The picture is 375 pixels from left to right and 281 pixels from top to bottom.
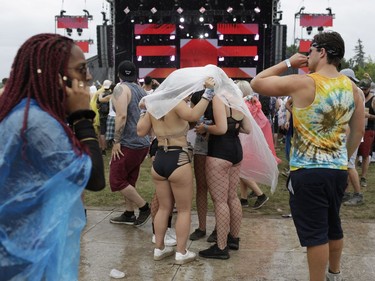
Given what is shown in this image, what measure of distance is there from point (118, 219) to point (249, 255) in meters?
1.73

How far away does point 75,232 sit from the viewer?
5.72 feet

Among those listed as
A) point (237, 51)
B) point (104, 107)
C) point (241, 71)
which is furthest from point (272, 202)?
point (237, 51)

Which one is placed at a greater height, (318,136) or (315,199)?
(318,136)

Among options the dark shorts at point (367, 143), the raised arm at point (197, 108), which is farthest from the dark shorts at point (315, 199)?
the dark shorts at point (367, 143)

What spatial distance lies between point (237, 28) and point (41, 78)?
1357cm

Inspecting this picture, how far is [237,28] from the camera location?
47.9 ft

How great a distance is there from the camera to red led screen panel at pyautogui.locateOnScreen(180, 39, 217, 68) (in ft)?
48.4

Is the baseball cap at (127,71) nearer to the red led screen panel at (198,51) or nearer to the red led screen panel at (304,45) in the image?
the red led screen panel at (198,51)

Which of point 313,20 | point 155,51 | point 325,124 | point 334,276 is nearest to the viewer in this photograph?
point 325,124

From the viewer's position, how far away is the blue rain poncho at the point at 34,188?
1.57 m

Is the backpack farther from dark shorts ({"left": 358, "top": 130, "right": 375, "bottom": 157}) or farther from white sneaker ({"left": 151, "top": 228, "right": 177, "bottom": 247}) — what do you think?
white sneaker ({"left": 151, "top": 228, "right": 177, "bottom": 247})

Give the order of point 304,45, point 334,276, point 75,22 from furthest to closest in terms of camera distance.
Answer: point 304,45
point 75,22
point 334,276

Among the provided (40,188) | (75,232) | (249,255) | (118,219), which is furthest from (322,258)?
(118,219)

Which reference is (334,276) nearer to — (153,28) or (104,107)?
(104,107)
